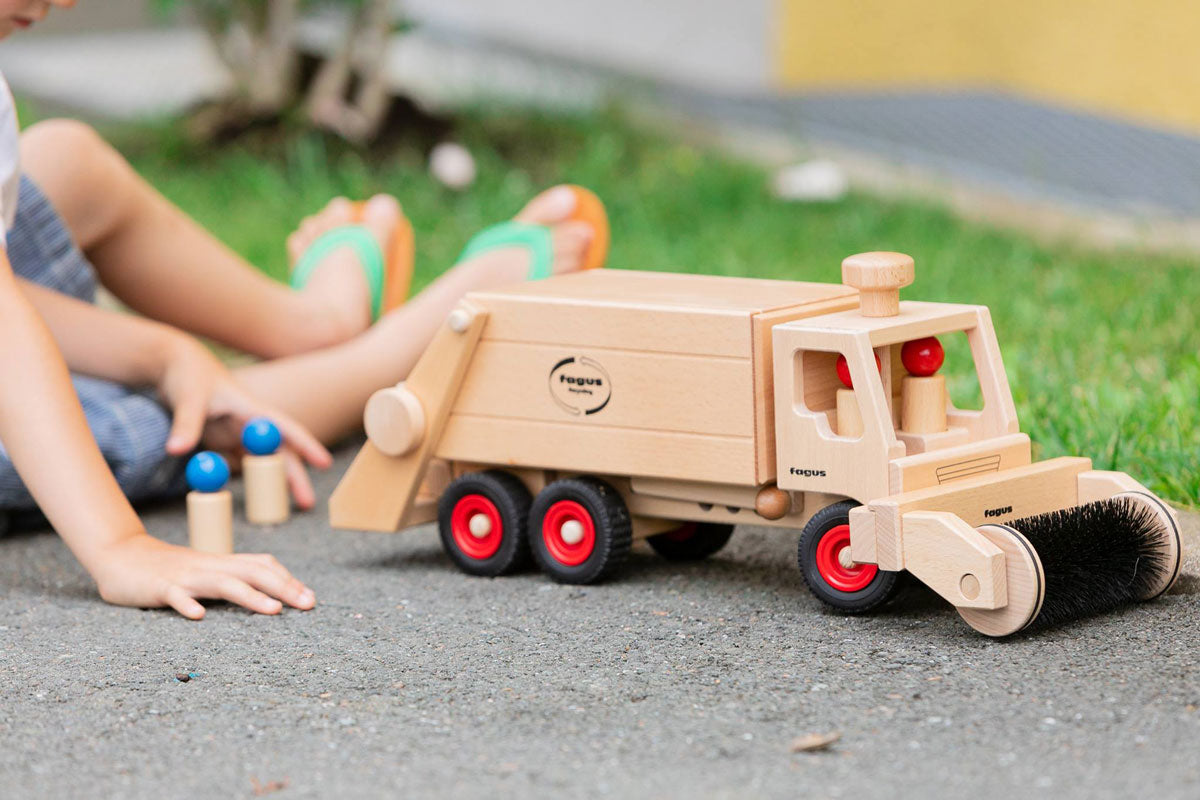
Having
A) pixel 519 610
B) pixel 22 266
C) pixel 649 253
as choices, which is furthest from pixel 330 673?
pixel 649 253

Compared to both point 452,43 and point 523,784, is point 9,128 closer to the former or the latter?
point 523,784

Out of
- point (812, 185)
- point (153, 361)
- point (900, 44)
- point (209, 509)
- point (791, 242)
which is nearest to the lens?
point (209, 509)

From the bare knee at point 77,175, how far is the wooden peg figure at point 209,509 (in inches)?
20.6

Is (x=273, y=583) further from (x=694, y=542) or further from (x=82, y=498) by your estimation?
(x=694, y=542)

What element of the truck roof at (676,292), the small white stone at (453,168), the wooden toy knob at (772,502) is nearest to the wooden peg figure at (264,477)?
the truck roof at (676,292)

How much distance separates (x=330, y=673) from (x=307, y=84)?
141 inches

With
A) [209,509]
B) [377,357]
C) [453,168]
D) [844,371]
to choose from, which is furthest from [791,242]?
[844,371]

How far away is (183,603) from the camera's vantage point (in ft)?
5.42

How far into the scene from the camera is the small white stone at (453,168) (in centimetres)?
428

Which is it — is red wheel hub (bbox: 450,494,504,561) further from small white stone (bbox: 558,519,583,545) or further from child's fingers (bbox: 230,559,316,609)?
child's fingers (bbox: 230,559,316,609)

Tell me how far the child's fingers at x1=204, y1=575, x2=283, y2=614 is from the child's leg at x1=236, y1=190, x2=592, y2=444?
2.23ft

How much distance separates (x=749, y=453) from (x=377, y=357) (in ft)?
2.97

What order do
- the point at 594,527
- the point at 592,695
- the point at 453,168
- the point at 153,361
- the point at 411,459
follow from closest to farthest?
the point at 592,695
the point at 594,527
the point at 411,459
the point at 153,361
the point at 453,168

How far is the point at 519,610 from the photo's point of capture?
1.68 metres
